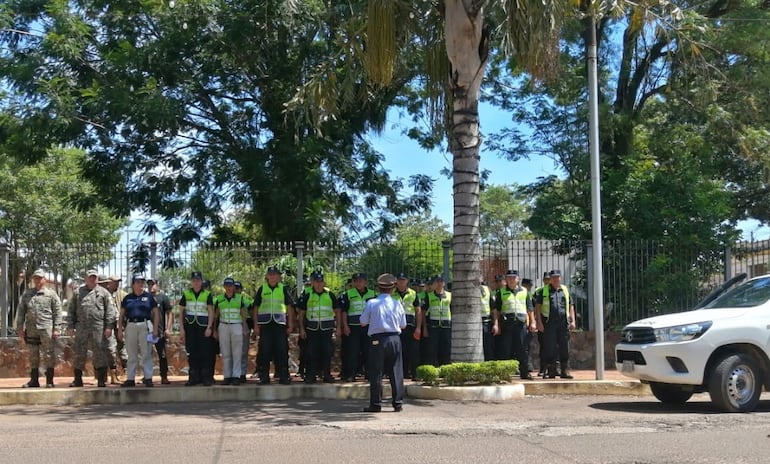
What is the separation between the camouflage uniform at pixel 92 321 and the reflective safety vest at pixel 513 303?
248 inches

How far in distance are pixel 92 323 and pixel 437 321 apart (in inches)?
216

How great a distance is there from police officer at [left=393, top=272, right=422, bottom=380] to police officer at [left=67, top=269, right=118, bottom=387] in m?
4.57

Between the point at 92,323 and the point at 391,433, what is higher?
the point at 92,323

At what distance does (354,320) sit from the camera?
1309cm

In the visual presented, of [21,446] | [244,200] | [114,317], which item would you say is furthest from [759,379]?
[244,200]

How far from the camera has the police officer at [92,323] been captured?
41.3 ft

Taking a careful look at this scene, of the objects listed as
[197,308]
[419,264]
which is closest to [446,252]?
[419,264]

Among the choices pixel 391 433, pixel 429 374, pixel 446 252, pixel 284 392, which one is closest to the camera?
pixel 391 433

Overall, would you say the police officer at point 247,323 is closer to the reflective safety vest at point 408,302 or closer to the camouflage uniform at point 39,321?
the reflective safety vest at point 408,302

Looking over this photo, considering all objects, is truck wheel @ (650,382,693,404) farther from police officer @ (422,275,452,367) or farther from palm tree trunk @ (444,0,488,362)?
police officer @ (422,275,452,367)

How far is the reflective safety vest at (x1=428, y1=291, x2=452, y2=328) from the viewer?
44.3 feet

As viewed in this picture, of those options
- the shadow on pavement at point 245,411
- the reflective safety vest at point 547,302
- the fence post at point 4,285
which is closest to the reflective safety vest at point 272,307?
the shadow on pavement at point 245,411

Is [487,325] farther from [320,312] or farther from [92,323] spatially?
[92,323]

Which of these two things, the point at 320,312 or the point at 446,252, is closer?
the point at 320,312
